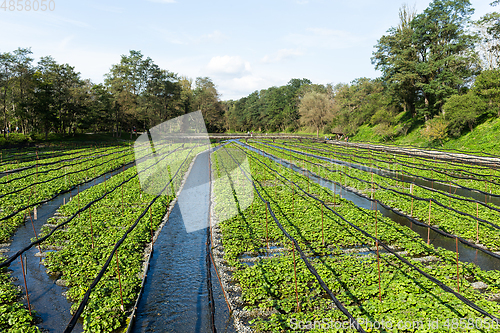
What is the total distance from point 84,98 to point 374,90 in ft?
186

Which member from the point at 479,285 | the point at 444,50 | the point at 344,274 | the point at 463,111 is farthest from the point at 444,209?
the point at 444,50

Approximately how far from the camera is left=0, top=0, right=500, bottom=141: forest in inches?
1395

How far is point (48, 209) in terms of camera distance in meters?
14.8

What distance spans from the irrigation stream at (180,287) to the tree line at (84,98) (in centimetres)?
4446

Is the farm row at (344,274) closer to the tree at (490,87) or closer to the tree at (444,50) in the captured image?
the tree at (490,87)

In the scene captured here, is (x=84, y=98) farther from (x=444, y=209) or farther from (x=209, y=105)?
(x=444, y=209)

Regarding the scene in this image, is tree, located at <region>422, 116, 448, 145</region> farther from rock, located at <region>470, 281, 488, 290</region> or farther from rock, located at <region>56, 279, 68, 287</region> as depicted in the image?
rock, located at <region>56, 279, 68, 287</region>

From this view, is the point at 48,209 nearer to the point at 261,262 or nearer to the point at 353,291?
the point at 261,262

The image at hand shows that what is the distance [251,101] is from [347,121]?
6002 cm

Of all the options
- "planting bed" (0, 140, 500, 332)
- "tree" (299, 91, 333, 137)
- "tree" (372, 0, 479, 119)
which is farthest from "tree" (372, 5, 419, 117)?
"planting bed" (0, 140, 500, 332)

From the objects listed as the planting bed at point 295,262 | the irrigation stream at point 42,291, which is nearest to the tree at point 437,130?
the planting bed at point 295,262

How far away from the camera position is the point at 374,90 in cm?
6397

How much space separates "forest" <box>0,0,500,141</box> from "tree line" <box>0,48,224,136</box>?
16 centimetres

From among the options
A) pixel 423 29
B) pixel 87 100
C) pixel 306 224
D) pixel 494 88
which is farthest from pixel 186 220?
pixel 87 100
